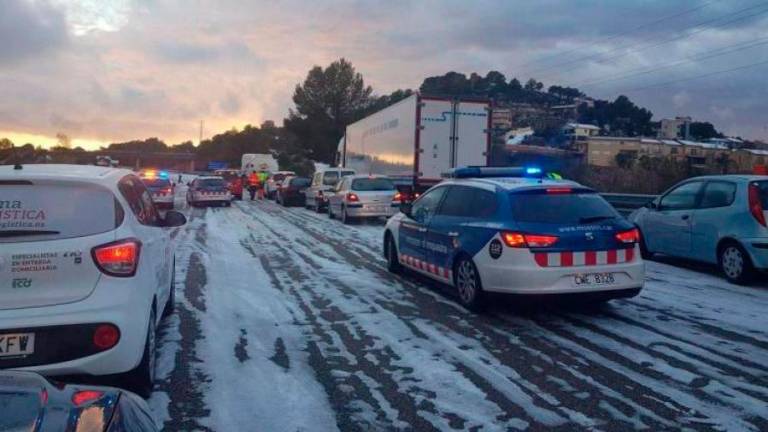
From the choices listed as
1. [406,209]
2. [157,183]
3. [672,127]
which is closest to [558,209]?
[406,209]

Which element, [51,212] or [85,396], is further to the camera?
[51,212]

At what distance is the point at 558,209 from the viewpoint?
8078 mm

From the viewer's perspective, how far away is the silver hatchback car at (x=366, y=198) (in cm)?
2161

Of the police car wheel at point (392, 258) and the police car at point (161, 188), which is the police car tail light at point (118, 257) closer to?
the police car wheel at point (392, 258)

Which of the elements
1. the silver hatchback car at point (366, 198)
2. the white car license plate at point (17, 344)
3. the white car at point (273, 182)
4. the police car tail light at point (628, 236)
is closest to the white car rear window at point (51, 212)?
the white car license plate at point (17, 344)

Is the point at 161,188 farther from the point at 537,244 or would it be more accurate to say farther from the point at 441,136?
the point at 537,244

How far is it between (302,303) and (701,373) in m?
4.41

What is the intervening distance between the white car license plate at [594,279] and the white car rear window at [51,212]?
182 inches

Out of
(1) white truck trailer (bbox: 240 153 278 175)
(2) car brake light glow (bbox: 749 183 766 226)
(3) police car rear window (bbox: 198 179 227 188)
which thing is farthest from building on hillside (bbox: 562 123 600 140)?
(2) car brake light glow (bbox: 749 183 766 226)

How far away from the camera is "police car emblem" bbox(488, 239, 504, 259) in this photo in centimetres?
785

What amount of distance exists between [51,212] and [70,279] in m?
0.47

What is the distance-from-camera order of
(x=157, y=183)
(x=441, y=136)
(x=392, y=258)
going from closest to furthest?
(x=392, y=258)
(x=441, y=136)
(x=157, y=183)

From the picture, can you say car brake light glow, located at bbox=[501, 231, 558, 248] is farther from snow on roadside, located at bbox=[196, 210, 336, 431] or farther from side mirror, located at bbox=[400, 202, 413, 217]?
side mirror, located at bbox=[400, 202, 413, 217]

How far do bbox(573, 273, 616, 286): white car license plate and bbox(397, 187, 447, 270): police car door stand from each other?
244 cm
